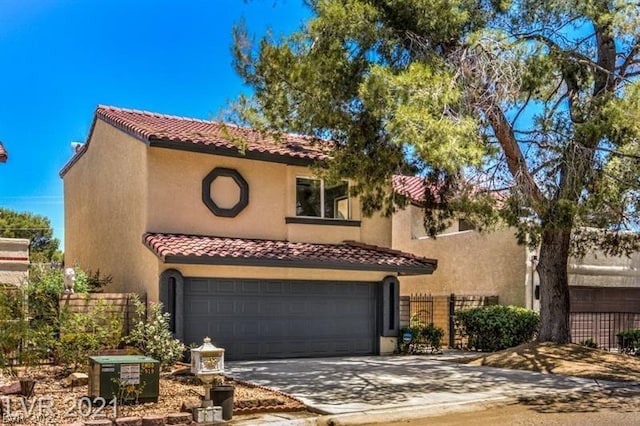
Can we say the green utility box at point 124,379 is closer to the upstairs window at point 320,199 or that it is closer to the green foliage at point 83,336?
the green foliage at point 83,336

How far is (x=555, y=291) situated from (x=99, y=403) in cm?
1203

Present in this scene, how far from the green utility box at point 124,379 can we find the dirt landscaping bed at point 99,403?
0.15m

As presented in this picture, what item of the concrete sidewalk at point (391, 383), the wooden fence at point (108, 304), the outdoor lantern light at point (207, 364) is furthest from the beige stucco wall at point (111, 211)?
the outdoor lantern light at point (207, 364)

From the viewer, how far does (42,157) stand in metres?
41.1

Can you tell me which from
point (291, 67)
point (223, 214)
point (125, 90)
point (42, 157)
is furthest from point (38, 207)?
point (291, 67)

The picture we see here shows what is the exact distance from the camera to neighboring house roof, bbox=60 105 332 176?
57.5 feet

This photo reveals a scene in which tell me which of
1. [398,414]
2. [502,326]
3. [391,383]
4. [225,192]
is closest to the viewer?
[398,414]

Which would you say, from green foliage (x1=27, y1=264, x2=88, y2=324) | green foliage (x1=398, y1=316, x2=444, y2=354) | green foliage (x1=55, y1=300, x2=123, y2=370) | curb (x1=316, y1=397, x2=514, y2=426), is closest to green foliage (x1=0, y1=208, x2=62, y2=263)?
green foliage (x1=27, y1=264, x2=88, y2=324)

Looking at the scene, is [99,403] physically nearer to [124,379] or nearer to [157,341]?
[124,379]

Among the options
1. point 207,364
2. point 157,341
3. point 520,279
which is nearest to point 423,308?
point 520,279

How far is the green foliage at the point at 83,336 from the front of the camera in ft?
43.4

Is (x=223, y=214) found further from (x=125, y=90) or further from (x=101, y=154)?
(x=125, y=90)

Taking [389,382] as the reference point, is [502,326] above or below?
above

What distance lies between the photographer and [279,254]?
691 inches
